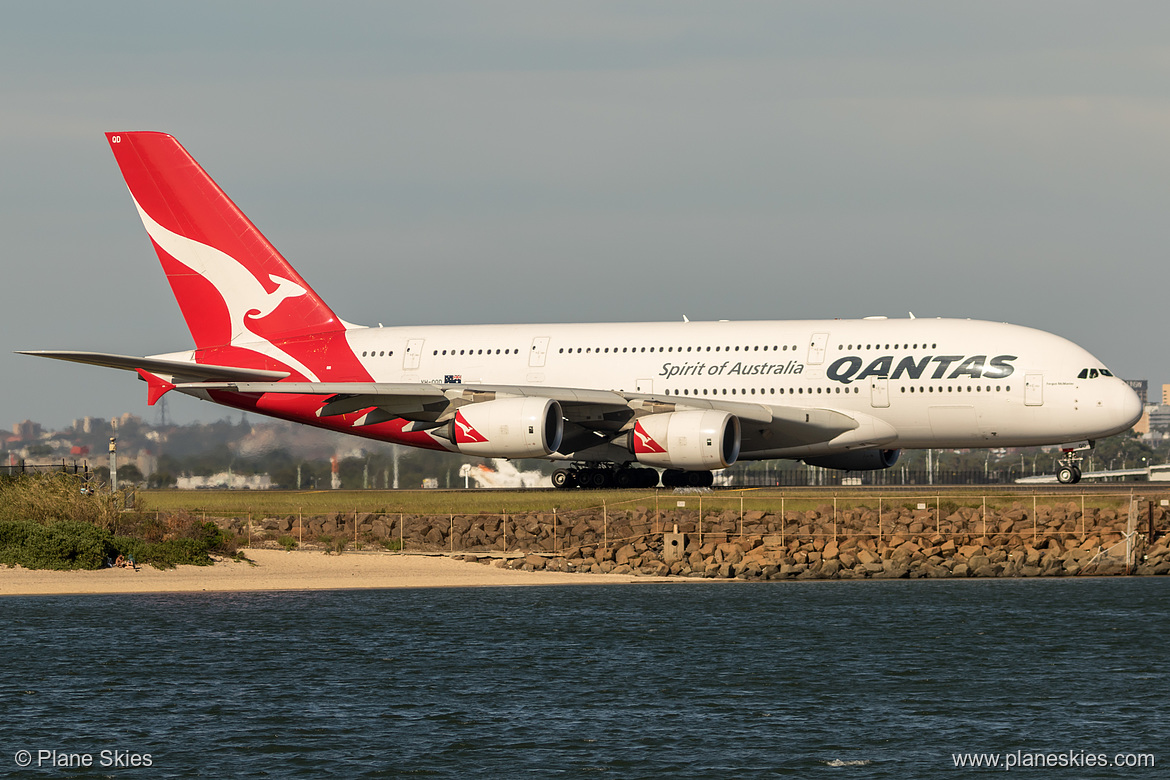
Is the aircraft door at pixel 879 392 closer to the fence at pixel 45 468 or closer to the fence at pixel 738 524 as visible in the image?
the fence at pixel 738 524

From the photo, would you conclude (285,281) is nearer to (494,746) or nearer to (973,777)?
(494,746)

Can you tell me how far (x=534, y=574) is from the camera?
142 ft

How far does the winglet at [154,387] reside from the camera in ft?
156

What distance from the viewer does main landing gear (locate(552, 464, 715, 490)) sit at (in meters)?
47.5

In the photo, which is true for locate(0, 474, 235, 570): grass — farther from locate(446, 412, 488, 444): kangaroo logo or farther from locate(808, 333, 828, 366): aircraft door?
locate(808, 333, 828, 366): aircraft door

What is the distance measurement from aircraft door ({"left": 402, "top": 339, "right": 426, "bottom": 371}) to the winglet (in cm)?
741

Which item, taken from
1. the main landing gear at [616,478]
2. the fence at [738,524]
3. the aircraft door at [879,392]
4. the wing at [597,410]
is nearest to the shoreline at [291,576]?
the fence at [738,524]

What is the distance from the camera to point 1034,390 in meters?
42.8

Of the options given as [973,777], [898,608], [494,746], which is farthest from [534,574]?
[973,777]

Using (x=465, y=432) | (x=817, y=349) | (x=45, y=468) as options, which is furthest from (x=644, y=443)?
(x=45, y=468)

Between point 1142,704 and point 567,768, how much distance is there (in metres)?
11.2

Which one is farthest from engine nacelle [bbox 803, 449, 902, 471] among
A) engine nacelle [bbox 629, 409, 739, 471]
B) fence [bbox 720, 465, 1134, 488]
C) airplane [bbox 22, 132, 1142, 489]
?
fence [bbox 720, 465, 1134, 488]

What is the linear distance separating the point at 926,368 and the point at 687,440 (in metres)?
7.25

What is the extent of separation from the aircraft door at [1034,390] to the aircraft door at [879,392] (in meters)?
3.87
